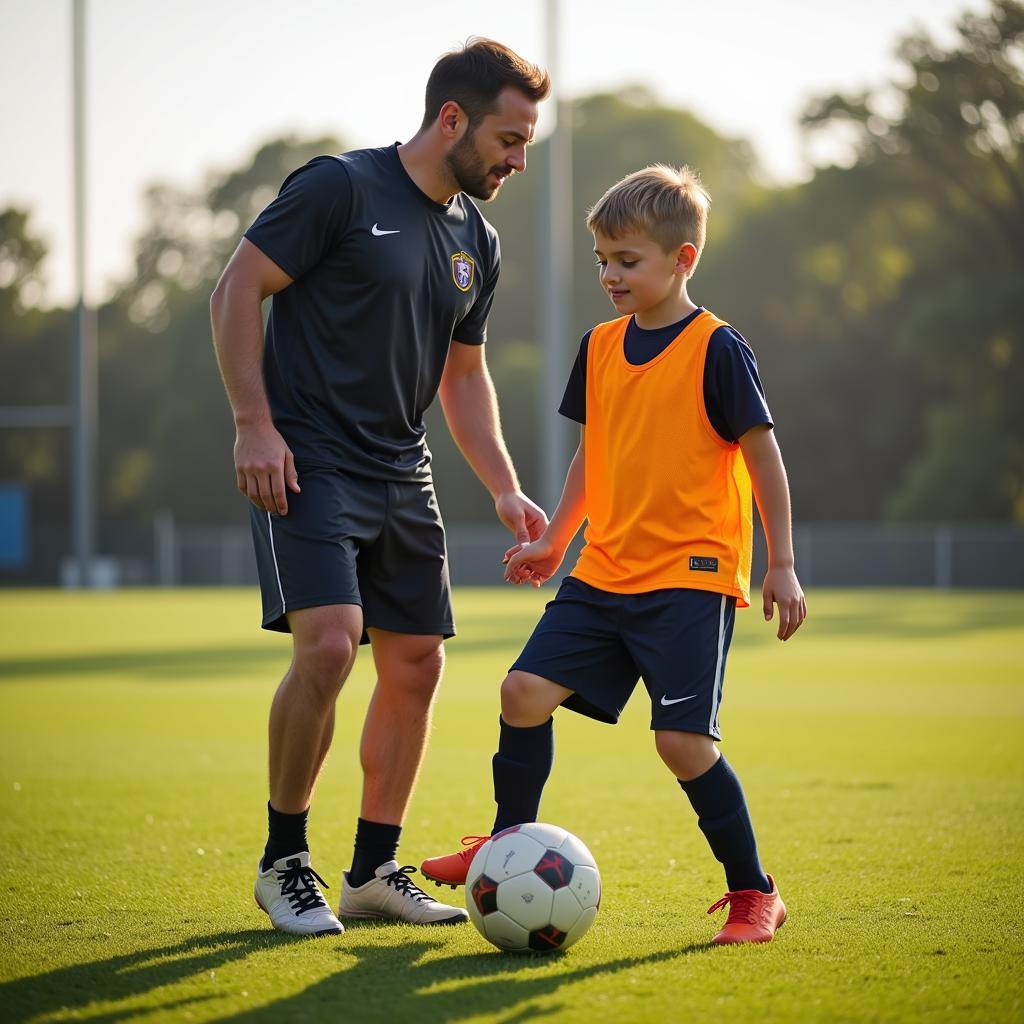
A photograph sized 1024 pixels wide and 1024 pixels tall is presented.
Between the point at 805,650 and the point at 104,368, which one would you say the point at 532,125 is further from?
the point at 104,368

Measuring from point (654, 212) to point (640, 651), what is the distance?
44.3 inches

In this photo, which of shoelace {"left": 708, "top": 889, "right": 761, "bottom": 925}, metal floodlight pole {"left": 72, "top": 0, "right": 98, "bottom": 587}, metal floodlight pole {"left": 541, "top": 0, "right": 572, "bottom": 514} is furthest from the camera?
metal floodlight pole {"left": 72, "top": 0, "right": 98, "bottom": 587}

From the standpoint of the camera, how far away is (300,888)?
3.91 m

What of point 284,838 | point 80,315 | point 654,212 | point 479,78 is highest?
point 80,315

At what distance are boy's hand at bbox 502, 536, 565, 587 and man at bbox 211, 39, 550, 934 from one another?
0.21 m

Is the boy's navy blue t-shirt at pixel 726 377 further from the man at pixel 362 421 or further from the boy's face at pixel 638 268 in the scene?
the man at pixel 362 421

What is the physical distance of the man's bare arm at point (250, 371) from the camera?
3.88 meters

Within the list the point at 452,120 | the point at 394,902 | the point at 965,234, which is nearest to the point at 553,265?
the point at 965,234

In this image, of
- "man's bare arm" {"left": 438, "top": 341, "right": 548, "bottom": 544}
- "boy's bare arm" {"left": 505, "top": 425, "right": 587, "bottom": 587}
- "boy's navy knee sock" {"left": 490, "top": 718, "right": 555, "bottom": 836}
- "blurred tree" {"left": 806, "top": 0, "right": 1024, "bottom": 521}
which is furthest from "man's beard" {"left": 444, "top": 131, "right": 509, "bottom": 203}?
"blurred tree" {"left": 806, "top": 0, "right": 1024, "bottom": 521}

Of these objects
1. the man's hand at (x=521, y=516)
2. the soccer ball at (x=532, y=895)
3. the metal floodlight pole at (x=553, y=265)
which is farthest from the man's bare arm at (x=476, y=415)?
the metal floodlight pole at (x=553, y=265)

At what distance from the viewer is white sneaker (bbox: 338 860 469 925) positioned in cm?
406

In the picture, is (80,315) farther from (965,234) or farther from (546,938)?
(546,938)

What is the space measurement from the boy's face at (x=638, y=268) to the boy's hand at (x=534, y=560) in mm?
714

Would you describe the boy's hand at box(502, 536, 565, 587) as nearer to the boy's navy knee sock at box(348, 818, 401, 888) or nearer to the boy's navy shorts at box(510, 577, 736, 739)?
the boy's navy shorts at box(510, 577, 736, 739)
